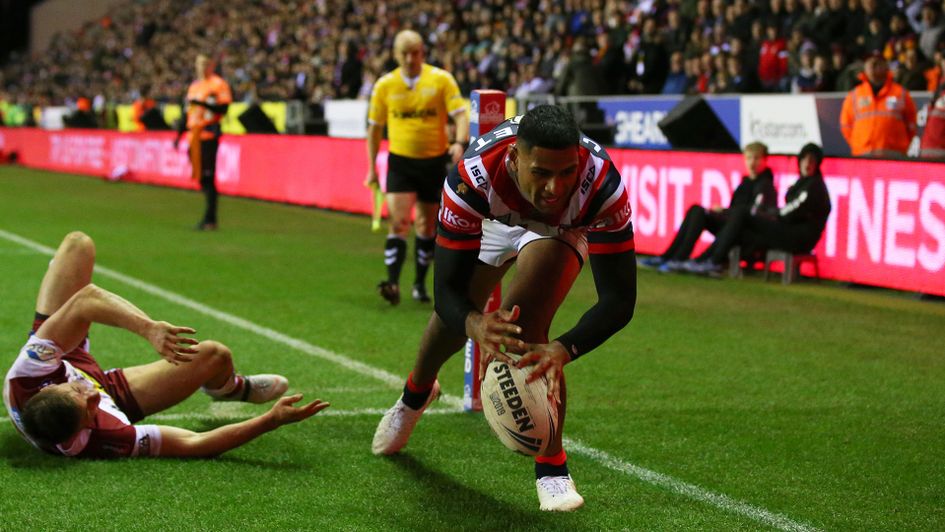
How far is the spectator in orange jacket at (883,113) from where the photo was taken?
14.2 meters

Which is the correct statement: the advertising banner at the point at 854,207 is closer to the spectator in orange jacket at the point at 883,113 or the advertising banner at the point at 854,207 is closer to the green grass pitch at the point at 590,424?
the green grass pitch at the point at 590,424

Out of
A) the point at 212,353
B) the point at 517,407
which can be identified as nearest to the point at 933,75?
the point at 212,353

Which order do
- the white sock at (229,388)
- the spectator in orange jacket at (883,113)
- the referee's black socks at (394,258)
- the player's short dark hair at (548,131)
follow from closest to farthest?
the player's short dark hair at (548,131) → the white sock at (229,388) → the referee's black socks at (394,258) → the spectator in orange jacket at (883,113)

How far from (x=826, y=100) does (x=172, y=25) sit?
35.1 metres

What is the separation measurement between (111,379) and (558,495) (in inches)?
91.5

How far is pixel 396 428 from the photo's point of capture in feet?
19.8

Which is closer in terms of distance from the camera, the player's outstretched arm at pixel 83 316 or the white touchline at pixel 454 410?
the white touchline at pixel 454 410

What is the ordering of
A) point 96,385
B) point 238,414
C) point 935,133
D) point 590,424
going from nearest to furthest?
point 96,385 < point 590,424 < point 238,414 < point 935,133

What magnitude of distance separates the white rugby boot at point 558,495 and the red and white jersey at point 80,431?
1818mm

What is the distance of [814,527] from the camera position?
5.00m

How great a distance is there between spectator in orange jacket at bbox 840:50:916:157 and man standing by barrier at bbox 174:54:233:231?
26.1ft

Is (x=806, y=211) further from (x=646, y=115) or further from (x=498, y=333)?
(x=498, y=333)

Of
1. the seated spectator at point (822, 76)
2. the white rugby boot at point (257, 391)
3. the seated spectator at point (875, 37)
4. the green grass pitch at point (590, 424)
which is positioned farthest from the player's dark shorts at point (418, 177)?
the seated spectator at point (875, 37)

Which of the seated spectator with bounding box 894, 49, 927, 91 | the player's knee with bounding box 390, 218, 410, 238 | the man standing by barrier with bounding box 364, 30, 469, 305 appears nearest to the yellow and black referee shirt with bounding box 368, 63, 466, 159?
the man standing by barrier with bounding box 364, 30, 469, 305
